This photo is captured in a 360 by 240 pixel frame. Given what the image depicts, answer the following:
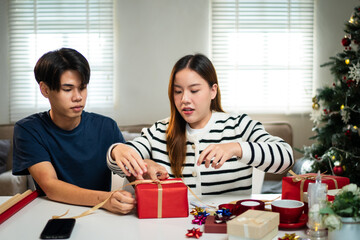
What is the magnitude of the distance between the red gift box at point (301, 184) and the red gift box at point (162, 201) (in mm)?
363

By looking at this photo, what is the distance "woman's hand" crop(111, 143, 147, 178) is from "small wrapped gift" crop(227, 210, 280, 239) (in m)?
0.47

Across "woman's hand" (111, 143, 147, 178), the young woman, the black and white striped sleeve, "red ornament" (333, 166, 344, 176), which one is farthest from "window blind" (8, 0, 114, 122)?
the black and white striped sleeve

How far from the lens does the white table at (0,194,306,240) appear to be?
109 cm

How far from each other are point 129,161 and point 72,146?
506 millimetres

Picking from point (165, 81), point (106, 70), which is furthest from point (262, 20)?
point (106, 70)

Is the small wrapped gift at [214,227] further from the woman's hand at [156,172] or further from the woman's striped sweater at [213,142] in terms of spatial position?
the woman's striped sweater at [213,142]

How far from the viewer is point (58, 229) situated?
1.10m

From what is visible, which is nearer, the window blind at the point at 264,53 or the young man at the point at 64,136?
the young man at the point at 64,136

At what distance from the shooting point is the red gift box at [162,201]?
1227 millimetres

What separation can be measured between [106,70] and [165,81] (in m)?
0.64

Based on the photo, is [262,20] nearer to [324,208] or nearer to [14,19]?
[14,19]

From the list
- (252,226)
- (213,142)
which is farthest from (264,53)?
(252,226)

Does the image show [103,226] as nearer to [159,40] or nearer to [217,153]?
[217,153]

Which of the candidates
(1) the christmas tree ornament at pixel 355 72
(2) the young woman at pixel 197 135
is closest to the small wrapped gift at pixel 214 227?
A: (2) the young woman at pixel 197 135
